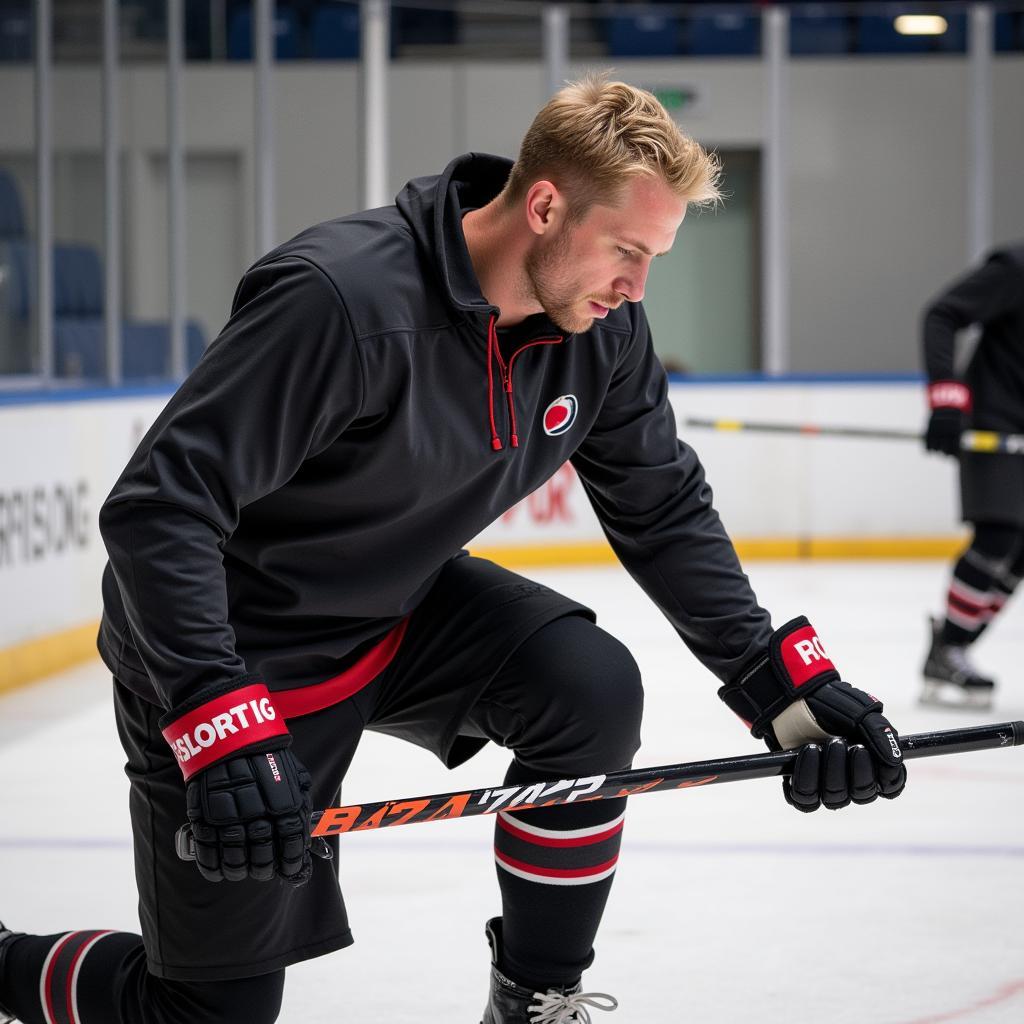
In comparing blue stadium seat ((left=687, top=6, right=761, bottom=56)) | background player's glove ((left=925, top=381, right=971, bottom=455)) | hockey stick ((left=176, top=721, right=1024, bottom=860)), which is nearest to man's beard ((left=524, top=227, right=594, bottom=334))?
hockey stick ((left=176, top=721, right=1024, bottom=860))

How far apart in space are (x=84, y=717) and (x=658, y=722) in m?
1.27

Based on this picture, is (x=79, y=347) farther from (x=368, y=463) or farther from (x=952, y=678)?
(x=368, y=463)

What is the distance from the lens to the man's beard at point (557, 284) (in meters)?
1.48

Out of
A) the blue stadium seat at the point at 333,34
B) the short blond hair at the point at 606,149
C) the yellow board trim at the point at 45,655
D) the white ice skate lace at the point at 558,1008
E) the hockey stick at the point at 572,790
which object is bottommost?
the yellow board trim at the point at 45,655

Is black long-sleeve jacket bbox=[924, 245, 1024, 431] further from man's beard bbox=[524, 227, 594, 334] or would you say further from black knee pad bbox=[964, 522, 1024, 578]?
man's beard bbox=[524, 227, 594, 334]

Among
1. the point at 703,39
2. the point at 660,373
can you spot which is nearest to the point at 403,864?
the point at 660,373

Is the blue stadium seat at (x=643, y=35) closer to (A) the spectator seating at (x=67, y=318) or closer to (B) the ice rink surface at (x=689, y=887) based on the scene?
(A) the spectator seating at (x=67, y=318)

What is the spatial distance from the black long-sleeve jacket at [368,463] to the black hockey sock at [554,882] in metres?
0.22

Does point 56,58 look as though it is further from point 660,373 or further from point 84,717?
point 660,373

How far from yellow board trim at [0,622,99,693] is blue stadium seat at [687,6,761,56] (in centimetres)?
539

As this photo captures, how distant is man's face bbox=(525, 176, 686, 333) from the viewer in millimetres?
1452

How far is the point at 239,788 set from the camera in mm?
1306

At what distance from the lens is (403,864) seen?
2547mm

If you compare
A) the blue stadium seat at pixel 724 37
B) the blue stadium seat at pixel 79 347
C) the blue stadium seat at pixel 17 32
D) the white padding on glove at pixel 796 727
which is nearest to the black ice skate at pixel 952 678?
the white padding on glove at pixel 796 727
